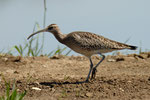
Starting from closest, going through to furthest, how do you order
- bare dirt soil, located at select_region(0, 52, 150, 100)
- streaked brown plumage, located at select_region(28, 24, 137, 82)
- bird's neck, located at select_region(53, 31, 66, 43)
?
bare dirt soil, located at select_region(0, 52, 150, 100)
streaked brown plumage, located at select_region(28, 24, 137, 82)
bird's neck, located at select_region(53, 31, 66, 43)

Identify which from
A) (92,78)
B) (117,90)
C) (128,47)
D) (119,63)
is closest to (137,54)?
(119,63)

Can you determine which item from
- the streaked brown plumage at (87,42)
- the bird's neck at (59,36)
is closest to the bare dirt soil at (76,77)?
the streaked brown plumage at (87,42)

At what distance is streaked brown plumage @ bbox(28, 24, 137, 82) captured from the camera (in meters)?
7.11

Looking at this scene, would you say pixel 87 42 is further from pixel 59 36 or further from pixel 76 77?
pixel 76 77

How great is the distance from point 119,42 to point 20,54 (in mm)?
3662

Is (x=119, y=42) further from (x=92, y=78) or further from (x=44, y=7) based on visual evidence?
(x=44, y=7)

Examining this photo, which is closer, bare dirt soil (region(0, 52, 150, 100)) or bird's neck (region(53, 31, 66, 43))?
bare dirt soil (region(0, 52, 150, 100))

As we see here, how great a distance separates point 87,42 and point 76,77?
1.00 m

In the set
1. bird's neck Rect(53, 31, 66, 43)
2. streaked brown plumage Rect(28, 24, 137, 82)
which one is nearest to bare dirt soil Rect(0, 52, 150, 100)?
streaked brown plumage Rect(28, 24, 137, 82)

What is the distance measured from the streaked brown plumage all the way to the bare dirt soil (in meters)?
0.63

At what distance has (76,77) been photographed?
7617 millimetres

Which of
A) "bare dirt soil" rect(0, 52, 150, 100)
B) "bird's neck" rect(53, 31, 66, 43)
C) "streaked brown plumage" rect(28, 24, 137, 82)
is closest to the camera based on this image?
"bare dirt soil" rect(0, 52, 150, 100)

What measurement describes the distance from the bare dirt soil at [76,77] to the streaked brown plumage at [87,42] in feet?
2.05

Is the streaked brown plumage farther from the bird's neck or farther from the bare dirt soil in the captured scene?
the bare dirt soil
